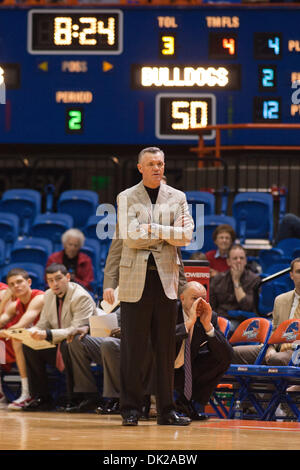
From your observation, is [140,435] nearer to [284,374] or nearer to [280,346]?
[284,374]

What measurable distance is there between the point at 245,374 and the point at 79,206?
21.0 ft

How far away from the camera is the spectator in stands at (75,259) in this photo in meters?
11.1

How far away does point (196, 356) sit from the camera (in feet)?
26.0

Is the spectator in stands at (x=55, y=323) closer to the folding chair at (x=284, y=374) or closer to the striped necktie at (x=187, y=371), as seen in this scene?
the striped necktie at (x=187, y=371)

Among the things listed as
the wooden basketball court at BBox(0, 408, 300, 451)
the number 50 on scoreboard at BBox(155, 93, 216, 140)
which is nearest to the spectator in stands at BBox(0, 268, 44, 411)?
the wooden basketball court at BBox(0, 408, 300, 451)

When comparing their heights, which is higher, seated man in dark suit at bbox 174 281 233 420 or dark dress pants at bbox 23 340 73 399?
seated man in dark suit at bbox 174 281 233 420

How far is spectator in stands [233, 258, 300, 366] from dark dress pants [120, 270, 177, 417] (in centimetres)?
170

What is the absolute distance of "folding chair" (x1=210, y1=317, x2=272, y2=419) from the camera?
7965 mm

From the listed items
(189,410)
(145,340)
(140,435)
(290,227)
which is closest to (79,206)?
(290,227)

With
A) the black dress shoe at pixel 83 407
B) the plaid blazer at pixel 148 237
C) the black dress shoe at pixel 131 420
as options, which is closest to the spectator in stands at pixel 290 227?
the black dress shoe at pixel 83 407

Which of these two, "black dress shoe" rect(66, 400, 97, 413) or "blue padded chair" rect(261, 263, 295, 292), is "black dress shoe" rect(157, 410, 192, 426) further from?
"blue padded chair" rect(261, 263, 295, 292)

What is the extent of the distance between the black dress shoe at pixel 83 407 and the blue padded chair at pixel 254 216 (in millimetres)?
4642

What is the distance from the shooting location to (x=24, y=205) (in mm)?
14016
